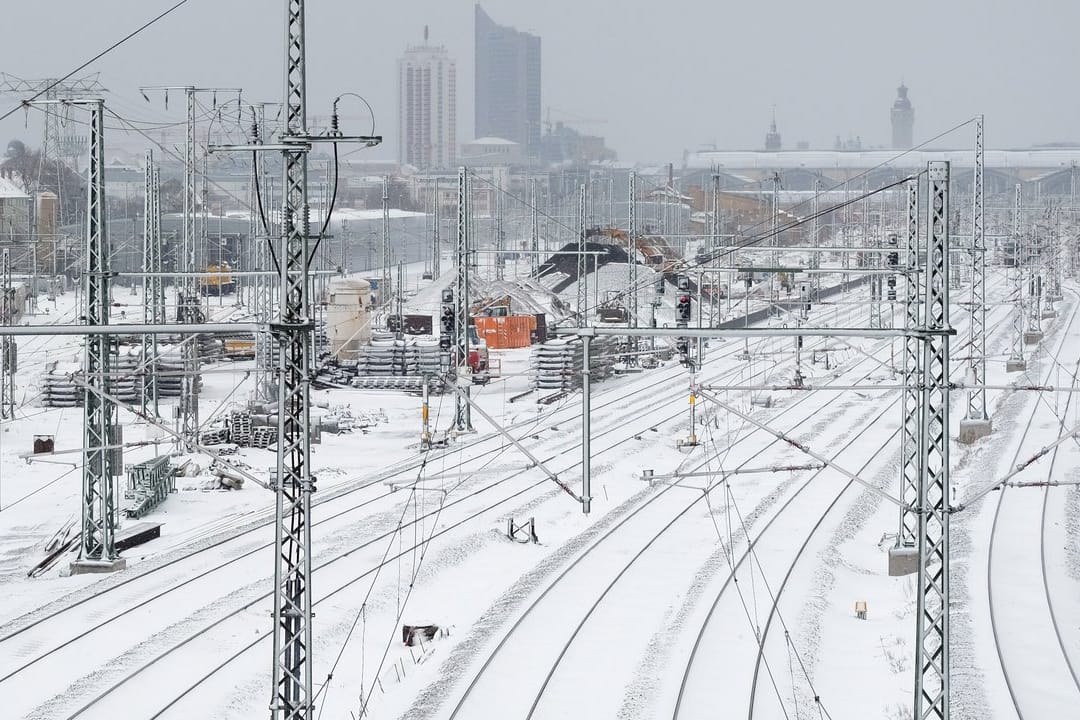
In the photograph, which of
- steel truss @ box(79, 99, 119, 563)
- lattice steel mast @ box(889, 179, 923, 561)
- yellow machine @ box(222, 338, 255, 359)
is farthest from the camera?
yellow machine @ box(222, 338, 255, 359)

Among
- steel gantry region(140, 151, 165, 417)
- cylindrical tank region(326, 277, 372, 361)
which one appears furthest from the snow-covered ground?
cylindrical tank region(326, 277, 372, 361)

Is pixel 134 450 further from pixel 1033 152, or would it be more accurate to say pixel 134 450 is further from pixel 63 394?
pixel 1033 152

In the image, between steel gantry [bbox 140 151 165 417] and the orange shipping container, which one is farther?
the orange shipping container

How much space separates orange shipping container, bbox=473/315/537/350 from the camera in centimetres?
4078

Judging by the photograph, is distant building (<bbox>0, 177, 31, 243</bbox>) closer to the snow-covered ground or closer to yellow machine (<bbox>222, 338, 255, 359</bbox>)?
yellow machine (<bbox>222, 338, 255, 359</bbox>)

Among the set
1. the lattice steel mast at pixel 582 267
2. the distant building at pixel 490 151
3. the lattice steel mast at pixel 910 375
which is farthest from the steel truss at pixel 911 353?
the distant building at pixel 490 151

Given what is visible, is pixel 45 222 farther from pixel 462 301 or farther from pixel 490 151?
pixel 490 151

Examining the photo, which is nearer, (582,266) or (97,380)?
(97,380)

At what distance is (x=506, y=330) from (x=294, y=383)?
33.2 m

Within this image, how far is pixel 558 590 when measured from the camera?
14.9 m

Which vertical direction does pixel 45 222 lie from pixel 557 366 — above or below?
above

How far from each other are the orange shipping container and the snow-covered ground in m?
15.0

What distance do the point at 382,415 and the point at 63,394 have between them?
22.6 ft

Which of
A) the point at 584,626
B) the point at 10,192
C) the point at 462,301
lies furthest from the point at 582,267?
the point at 10,192
